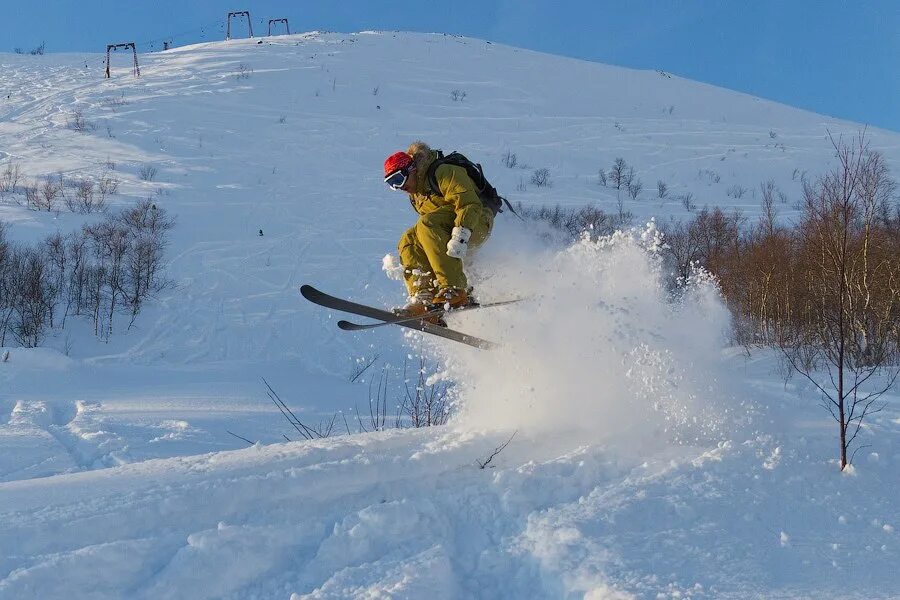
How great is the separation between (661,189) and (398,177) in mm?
23686

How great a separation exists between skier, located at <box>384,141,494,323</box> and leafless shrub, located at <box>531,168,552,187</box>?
20.8 m

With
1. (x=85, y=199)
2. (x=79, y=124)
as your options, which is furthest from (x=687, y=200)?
(x=79, y=124)

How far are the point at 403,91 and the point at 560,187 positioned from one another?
627 inches

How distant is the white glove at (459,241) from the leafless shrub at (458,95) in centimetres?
3374

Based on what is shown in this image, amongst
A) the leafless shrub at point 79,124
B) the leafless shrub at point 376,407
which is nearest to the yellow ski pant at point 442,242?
the leafless shrub at point 376,407

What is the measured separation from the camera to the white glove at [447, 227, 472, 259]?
5.14 meters

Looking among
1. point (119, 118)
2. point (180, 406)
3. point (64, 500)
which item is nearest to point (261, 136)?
point (119, 118)

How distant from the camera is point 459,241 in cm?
514

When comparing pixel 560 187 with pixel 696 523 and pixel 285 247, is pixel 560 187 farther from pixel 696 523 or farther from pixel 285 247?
pixel 696 523

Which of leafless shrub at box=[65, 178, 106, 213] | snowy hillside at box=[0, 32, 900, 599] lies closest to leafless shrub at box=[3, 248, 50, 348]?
snowy hillside at box=[0, 32, 900, 599]

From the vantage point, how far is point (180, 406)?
31.5ft

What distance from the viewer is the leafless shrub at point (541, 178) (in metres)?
25.8

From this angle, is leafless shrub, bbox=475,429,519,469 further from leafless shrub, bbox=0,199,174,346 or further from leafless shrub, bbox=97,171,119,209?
leafless shrub, bbox=97,171,119,209

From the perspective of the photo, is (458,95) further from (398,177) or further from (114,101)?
(398,177)
